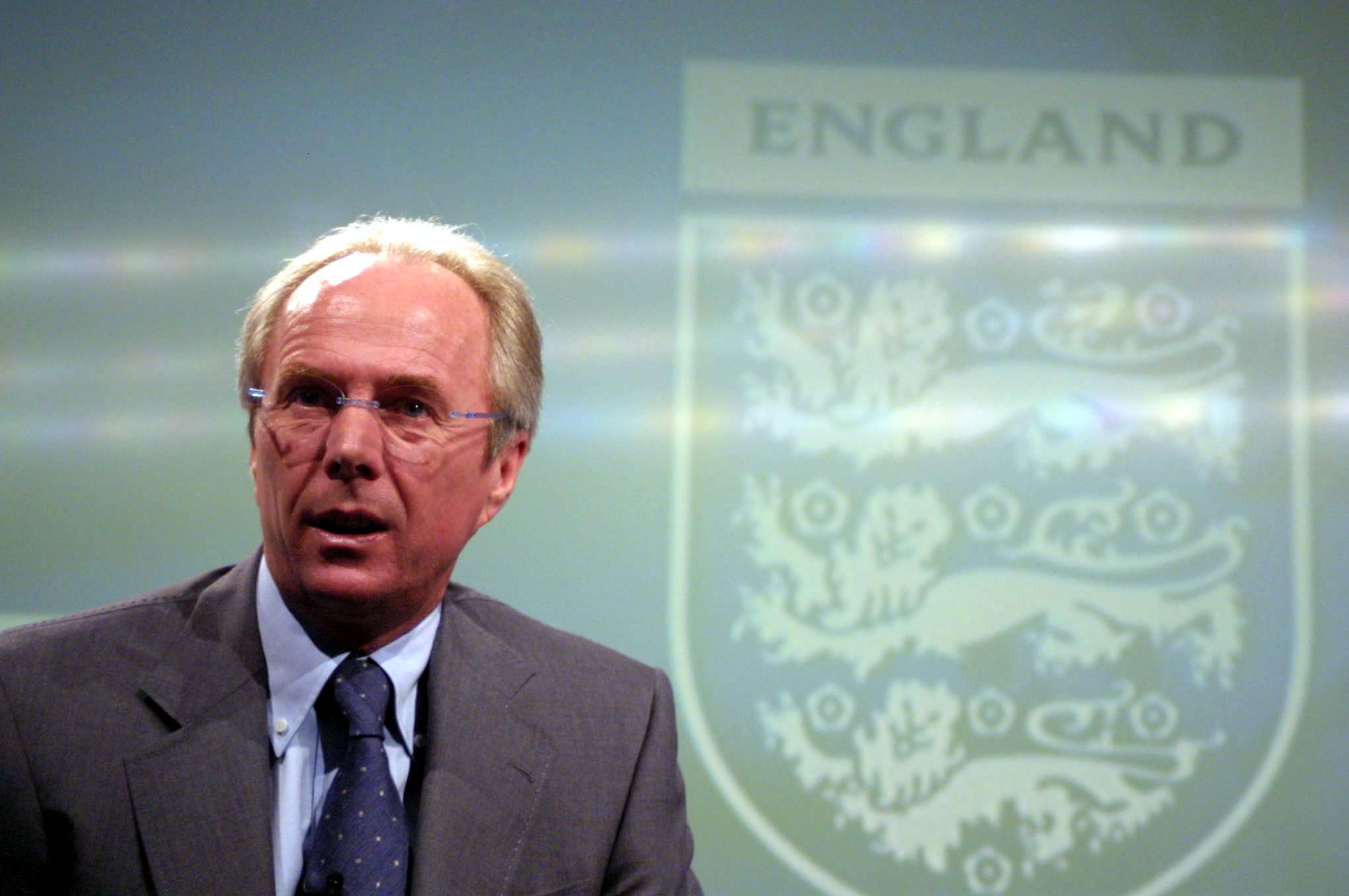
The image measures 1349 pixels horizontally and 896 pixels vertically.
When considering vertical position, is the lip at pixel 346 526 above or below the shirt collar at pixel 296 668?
above

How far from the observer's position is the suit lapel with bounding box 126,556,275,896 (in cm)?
146

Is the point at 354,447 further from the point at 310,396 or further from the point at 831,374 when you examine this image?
the point at 831,374

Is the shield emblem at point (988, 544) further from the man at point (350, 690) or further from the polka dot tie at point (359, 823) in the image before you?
the polka dot tie at point (359, 823)

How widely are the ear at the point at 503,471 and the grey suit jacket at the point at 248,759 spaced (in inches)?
6.2

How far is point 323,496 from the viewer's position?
158 centimetres

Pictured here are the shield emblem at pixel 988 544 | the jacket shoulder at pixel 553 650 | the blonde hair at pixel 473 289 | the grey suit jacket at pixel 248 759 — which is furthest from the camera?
the shield emblem at pixel 988 544

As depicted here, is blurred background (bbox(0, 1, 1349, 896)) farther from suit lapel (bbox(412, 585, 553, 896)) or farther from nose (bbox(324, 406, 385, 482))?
nose (bbox(324, 406, 385, 482))

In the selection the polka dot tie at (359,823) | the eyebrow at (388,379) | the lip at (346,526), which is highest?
the eyebrow at (388,379)

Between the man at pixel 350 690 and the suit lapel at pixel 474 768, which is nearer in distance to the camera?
the man at pixel 350 690

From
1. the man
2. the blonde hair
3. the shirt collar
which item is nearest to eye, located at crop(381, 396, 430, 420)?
the man

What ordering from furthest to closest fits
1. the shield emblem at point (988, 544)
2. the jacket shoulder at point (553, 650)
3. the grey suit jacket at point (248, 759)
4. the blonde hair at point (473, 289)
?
the shield emblem at point (988, 544), the jacket shoulder at point (553, 650), the blonde hair at point (473, 289), the grey suit jacket at point (248, 759)

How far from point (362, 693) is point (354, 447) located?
0.31 m

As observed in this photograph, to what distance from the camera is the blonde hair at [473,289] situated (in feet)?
5.66

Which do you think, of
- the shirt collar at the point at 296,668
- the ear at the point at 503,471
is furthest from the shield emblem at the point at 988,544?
the shirt collar at the point at 296,668
